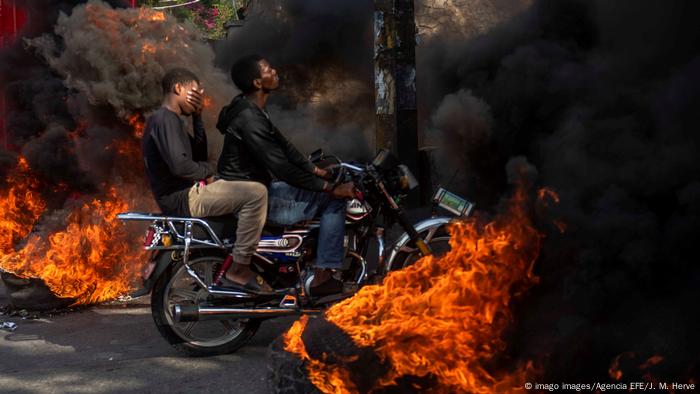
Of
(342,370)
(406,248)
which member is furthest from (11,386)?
(406,248)

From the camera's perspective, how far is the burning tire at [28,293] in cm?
670

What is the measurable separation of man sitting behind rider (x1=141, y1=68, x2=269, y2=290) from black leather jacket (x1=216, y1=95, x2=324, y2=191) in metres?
0.14

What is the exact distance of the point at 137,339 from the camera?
581cm

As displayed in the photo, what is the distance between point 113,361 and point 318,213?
1722mm

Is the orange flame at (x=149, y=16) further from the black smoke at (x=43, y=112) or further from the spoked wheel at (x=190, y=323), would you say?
the spoked wheel at (x=190, y=323)

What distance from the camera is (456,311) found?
384 cm

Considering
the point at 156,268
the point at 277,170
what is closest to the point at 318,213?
the point at 277,170

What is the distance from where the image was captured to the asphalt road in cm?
475

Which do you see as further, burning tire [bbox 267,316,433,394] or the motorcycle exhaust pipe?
the motorcycle exhaust pipe

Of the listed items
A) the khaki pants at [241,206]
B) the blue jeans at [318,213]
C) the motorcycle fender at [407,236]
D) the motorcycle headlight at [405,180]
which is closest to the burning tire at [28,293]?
the khaki pants at [241,206]

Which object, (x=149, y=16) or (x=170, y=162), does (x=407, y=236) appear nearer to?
(x=170, y=162)

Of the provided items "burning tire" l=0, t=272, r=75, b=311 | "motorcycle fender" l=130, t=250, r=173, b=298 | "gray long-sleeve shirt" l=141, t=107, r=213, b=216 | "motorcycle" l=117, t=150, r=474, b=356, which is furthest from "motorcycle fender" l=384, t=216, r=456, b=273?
"burning tire" l=0, t=272, r=75, b=311

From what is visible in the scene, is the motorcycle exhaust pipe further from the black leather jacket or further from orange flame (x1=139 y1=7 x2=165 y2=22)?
orange flame (x1=139 y1=7 x2=165 y2=22)

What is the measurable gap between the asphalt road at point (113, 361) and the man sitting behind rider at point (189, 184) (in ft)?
2.05
